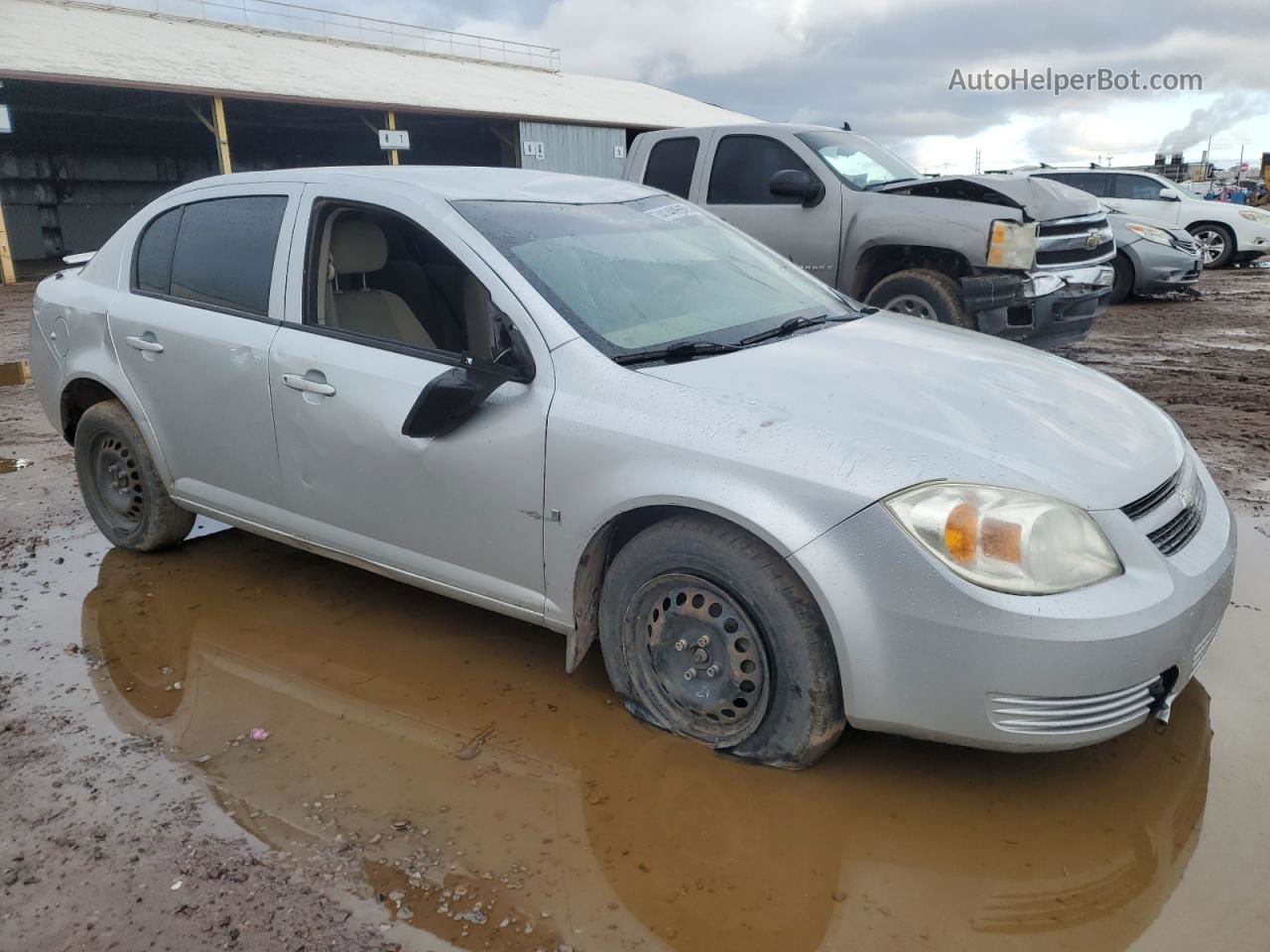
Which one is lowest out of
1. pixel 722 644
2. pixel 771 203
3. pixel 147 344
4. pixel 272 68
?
pixel 722 644

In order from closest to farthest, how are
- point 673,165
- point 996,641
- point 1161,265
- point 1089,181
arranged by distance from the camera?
point 996,641, point 673,165, point 1161,265, point 1089,181

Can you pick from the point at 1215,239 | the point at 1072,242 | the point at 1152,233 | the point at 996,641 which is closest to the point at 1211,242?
the point at 1215,239

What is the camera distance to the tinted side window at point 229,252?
3775mm

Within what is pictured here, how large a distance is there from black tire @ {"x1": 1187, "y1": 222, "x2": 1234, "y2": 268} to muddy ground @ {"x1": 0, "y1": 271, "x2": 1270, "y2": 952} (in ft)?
49.4

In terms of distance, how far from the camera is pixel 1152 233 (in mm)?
12430

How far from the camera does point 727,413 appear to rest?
8.85 feet

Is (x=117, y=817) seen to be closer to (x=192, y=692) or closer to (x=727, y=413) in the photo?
(x=192, y=692)

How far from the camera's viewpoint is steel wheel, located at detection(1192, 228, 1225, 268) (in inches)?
659

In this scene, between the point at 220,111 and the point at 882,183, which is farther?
the point at 220,111

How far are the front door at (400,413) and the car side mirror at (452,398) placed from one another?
41mm

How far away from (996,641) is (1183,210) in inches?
631

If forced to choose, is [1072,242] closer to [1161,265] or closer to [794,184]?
[794,184]

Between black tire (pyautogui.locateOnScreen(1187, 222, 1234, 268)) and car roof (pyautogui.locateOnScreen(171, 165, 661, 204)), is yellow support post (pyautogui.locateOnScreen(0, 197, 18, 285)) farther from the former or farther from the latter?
black tire (pyautogui.locateOnScreen(1187, 222, 1234, 268))

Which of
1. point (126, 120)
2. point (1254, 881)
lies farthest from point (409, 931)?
point (126, 120)
